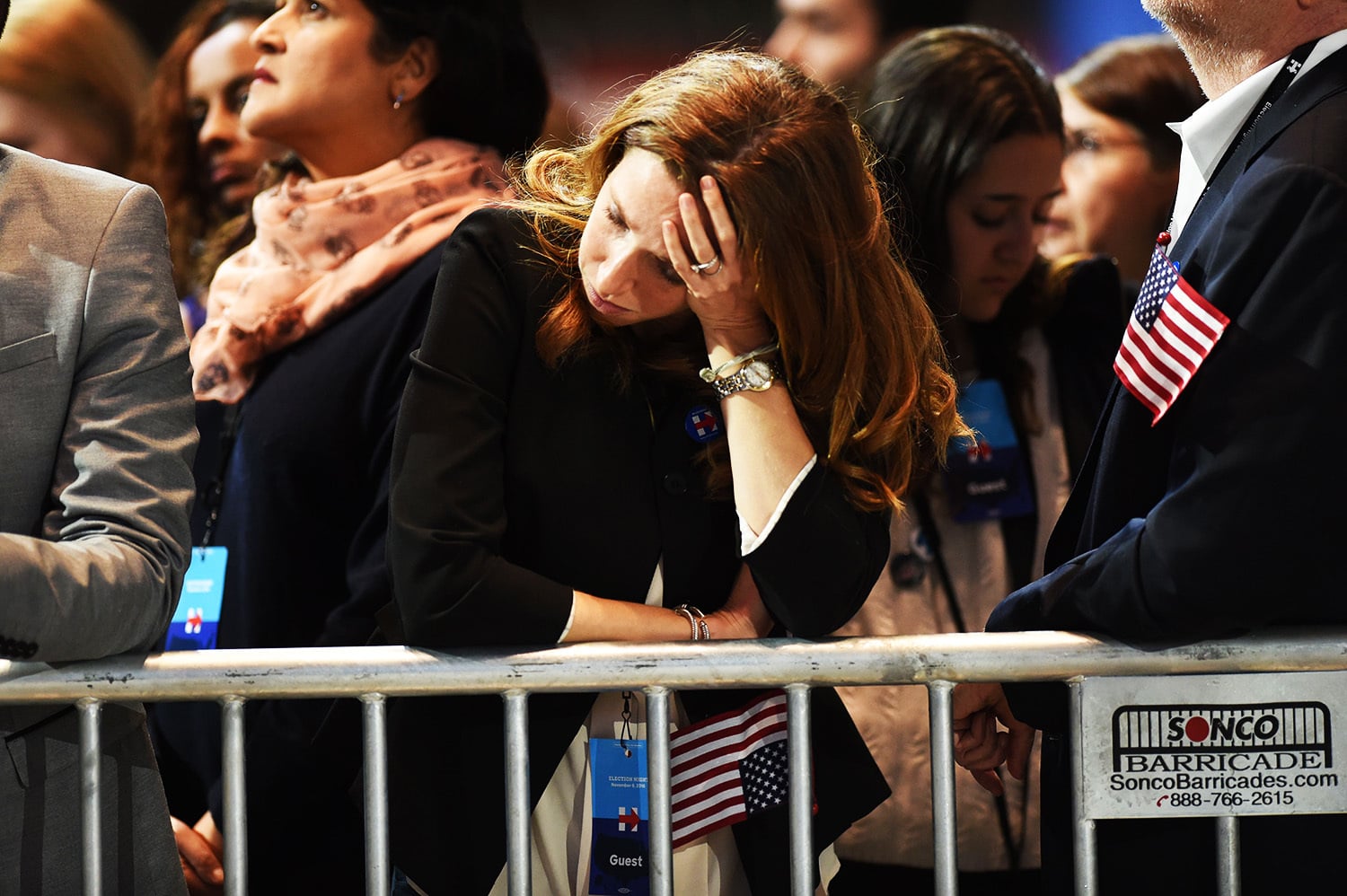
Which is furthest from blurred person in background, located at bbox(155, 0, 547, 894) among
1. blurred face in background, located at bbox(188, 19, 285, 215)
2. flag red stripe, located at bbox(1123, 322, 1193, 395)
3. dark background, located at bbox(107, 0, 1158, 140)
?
flag red stripe, located at bbox(1123, 322, 1193, 395)

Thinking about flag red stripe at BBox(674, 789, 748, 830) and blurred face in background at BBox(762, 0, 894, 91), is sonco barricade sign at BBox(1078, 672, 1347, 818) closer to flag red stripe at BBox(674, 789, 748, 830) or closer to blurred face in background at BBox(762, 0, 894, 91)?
flag red stripe at BBox(674, 789, 748, 830)

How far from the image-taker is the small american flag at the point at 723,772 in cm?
186

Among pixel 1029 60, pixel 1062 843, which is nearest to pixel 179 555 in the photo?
pixel 1062 843

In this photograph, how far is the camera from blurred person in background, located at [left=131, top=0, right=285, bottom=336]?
3537 millimetres

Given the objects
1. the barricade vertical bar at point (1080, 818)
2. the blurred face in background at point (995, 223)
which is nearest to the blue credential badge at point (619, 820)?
the barricade vertical bar at point (1080, 818)

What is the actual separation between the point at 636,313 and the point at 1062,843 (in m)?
0.90

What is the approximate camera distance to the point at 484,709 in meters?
1.89

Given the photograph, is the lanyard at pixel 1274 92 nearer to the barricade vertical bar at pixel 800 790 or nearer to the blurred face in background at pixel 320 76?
the barricade vertical bar at pixel 800 790

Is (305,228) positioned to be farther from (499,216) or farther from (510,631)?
(510,631)

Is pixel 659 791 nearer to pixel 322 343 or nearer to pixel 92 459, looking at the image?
pixel 92 459

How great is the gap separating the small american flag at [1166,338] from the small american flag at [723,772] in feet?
2.11

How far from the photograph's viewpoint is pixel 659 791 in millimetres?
1713

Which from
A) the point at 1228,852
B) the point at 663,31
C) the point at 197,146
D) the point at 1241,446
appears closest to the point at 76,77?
the point at 197,146

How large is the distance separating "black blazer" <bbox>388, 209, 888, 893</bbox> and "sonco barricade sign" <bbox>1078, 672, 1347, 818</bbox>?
354 millimetres
